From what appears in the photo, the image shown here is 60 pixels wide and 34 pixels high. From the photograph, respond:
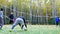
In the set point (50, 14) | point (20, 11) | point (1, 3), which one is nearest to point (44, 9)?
point (50, 14)

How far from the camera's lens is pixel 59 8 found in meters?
27.0

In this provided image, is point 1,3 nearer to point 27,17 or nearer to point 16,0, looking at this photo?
point 16,0

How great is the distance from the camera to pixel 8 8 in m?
27.8

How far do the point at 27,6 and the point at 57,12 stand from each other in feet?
13.3

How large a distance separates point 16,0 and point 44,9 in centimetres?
394

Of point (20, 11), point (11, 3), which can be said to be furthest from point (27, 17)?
point (11, 3)

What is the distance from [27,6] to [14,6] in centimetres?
179

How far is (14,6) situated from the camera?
27.8 metres

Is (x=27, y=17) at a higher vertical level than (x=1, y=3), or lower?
lower

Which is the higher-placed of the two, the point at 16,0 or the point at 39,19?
the point at 16,0

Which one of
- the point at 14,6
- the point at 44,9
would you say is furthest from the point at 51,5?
the point at 14,6

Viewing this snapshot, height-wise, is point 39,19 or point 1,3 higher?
point 1,3

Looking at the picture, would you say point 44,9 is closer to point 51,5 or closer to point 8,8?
point 51,5

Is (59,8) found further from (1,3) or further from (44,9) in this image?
(1,3)
